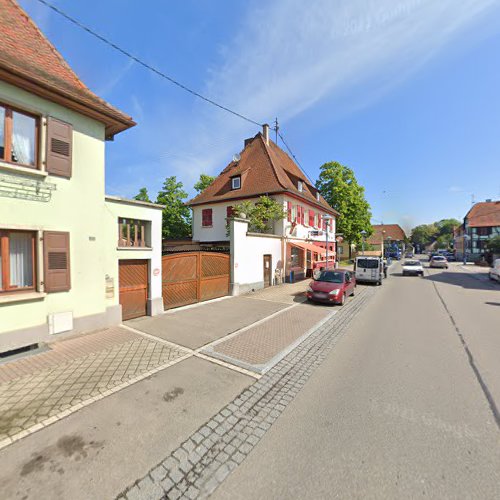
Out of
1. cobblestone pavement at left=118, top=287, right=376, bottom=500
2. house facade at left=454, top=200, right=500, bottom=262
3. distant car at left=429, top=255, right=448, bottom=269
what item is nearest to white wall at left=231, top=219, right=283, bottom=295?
cobblestone pavement at left=118, top=287, right=376, bottom=500

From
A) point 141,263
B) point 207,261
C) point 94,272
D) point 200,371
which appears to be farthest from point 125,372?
point 207,261

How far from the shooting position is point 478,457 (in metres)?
2.89

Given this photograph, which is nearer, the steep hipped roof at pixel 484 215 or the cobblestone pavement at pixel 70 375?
the cobblestone pavement at pixel 70 375

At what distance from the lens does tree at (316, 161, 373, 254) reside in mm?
29562

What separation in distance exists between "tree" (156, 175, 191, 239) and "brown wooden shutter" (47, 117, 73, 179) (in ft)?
69.7

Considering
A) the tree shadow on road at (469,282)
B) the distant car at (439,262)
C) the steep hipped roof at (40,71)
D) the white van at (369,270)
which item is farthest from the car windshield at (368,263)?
the distant car at (439,262)

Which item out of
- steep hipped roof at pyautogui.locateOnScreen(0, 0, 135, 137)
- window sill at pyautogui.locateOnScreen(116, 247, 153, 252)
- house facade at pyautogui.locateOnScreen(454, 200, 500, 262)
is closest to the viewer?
steep hipped roof at pyautogui.locateOnScreen(0, 0, 135, 137)

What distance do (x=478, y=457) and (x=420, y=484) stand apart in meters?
0.94

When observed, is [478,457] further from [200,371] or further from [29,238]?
[29,238]

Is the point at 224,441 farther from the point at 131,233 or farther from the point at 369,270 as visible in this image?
the point at 369,270

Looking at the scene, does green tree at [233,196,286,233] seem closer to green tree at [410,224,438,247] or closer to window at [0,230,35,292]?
window at [0,230,35,292]

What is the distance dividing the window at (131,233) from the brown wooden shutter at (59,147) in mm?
2019

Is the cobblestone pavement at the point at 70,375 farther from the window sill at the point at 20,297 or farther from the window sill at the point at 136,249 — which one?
the window sill at the point at 136,249

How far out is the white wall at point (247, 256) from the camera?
12.4m
